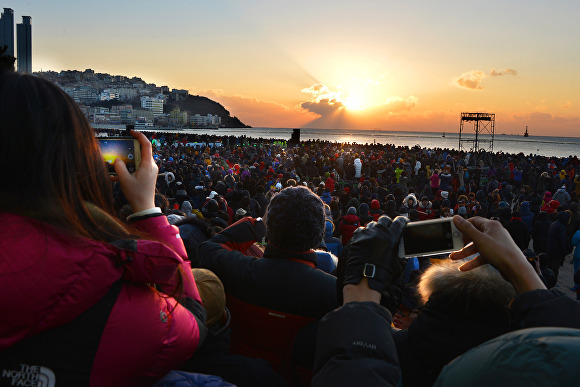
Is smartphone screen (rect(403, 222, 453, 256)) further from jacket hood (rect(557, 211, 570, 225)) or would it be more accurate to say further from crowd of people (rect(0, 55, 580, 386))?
jacket hood (rect(557, 211, 570, 225))

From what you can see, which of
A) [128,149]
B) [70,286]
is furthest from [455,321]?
[128,149]

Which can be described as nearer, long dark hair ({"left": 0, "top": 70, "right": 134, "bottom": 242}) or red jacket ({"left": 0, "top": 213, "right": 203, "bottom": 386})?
red jacket ({"left": 0, "top": 213, "right": 203, "bottom": 386})

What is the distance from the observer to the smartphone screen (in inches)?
51.6

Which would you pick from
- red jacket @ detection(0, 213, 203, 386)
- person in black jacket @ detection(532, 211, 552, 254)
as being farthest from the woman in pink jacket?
person in black jacket @ detection(532, 211, 552, 254)

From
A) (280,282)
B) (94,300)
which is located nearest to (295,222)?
(280,282)

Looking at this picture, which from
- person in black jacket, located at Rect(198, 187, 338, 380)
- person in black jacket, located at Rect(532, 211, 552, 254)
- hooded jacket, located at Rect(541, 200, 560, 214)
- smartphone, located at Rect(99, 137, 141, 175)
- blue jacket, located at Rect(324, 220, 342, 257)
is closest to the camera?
smartphone, located at Rect(99, 137, 141, 175)

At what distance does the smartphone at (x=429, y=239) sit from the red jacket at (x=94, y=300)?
2.53 ft

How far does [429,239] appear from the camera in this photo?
4.35 feet

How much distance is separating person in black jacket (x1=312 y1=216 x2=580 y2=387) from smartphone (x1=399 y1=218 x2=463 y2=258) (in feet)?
0.21

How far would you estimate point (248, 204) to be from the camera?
351 inches

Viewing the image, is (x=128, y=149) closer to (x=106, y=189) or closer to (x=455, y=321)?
(x=106, y=189)

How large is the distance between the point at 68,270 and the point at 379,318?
827 millimetres

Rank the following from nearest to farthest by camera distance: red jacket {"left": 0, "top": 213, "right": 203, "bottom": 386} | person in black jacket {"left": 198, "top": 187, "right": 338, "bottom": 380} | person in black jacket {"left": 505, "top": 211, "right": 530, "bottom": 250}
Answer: red jacket {"left": 0, "top": 213, "right": 203, "bottom": 386} < person in black jacket {"left": 198, "top": 187, "right": 338, "bottom": 380} < person in black jacket {"left": 505, "top": 211, "right": 530, "bottom": 250}

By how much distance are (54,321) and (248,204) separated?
804 cm
